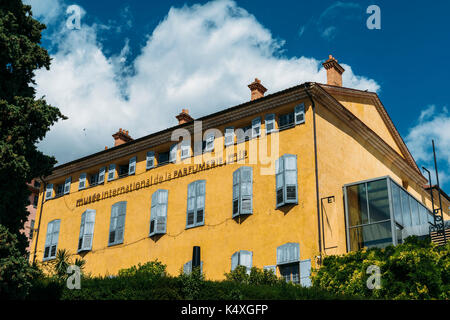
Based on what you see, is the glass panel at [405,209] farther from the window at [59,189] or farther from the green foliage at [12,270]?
the window at [59,189]

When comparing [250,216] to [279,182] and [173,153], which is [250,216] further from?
[173,153]

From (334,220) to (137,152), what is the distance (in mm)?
12005

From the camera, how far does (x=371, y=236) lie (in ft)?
79.7

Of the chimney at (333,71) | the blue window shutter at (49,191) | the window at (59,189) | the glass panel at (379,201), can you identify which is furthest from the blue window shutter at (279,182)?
the blue window shutter at (49,191)

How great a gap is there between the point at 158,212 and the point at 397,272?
1252cm

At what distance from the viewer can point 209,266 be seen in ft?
86.7

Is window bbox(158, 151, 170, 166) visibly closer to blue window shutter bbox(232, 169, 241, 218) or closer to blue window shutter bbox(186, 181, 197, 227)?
blue window shutter bbox(186, 181, 197, 227)

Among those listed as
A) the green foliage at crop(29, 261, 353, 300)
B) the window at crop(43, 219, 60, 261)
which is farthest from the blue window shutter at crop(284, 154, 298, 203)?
the window at crop(43, 219, 60, 261)

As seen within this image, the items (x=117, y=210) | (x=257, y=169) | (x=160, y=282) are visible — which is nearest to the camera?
(x=160, y=282)

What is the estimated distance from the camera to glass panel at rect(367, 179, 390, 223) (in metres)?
24.4
